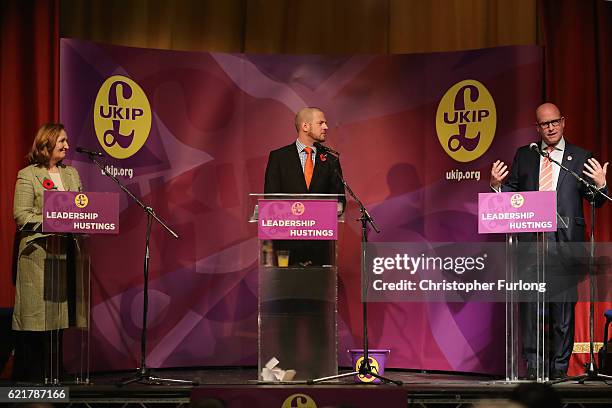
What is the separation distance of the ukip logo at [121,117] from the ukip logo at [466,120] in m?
2.58

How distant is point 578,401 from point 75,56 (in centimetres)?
474

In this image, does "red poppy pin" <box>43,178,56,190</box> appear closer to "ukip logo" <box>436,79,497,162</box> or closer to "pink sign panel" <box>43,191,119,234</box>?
"pink sign panel" <box>43,191,119,234</box>

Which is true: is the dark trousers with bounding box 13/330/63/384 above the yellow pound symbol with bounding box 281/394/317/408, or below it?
above

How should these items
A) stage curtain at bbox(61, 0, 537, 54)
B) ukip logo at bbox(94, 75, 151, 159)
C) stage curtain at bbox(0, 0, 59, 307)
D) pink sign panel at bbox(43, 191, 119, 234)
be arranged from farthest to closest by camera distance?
stage curtain at bbox(61, 0, 537, 54), ukip logo at bbox(94, 75, 151, 159), stage curtain at bbox(0, 0, 59, 307), pink sign panel at bbox(43, 191, 119, 234)

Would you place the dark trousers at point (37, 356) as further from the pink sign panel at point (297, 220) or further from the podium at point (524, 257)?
the podium at point (524, 257)

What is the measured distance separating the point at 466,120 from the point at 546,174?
1.28 m

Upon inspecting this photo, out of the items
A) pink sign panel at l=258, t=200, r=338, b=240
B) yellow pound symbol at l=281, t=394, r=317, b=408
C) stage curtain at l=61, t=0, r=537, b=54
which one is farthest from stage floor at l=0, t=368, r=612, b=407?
stage curtain at l=61, t=0, r=537, b=54

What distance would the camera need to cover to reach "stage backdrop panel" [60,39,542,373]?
25.0ft

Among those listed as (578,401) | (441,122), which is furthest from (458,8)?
(578,401)

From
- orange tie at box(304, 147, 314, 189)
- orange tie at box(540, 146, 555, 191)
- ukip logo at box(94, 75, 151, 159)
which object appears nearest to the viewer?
orange tie at box(540, 146, 555, 191)

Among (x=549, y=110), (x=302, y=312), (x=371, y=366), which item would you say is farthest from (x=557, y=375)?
(x=549, y=110)

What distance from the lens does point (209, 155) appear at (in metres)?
8.09

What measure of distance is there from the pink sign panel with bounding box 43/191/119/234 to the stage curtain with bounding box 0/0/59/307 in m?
1.52

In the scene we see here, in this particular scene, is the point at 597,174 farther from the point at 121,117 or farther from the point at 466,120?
the point at 121,117
